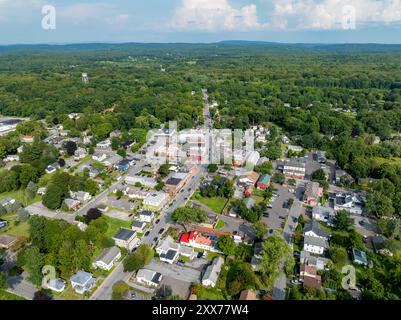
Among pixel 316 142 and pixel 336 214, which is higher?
pixel 316 142

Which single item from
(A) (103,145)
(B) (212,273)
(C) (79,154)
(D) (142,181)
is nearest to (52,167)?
(C) (79,154)

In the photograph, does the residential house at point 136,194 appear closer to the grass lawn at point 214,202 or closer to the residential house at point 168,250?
the grass lawn at point 214,202

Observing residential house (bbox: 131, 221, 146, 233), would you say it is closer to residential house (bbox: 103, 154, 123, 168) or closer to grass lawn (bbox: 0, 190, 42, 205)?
grass lawn (bbox: 0, 190, 42, 205)

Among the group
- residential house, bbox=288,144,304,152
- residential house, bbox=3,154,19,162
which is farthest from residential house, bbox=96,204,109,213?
residential house, bbox=288,144,304,152

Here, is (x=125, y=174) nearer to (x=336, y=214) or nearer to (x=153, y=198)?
(x=153, y=198)

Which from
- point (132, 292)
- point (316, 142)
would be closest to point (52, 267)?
point (132, 292)
